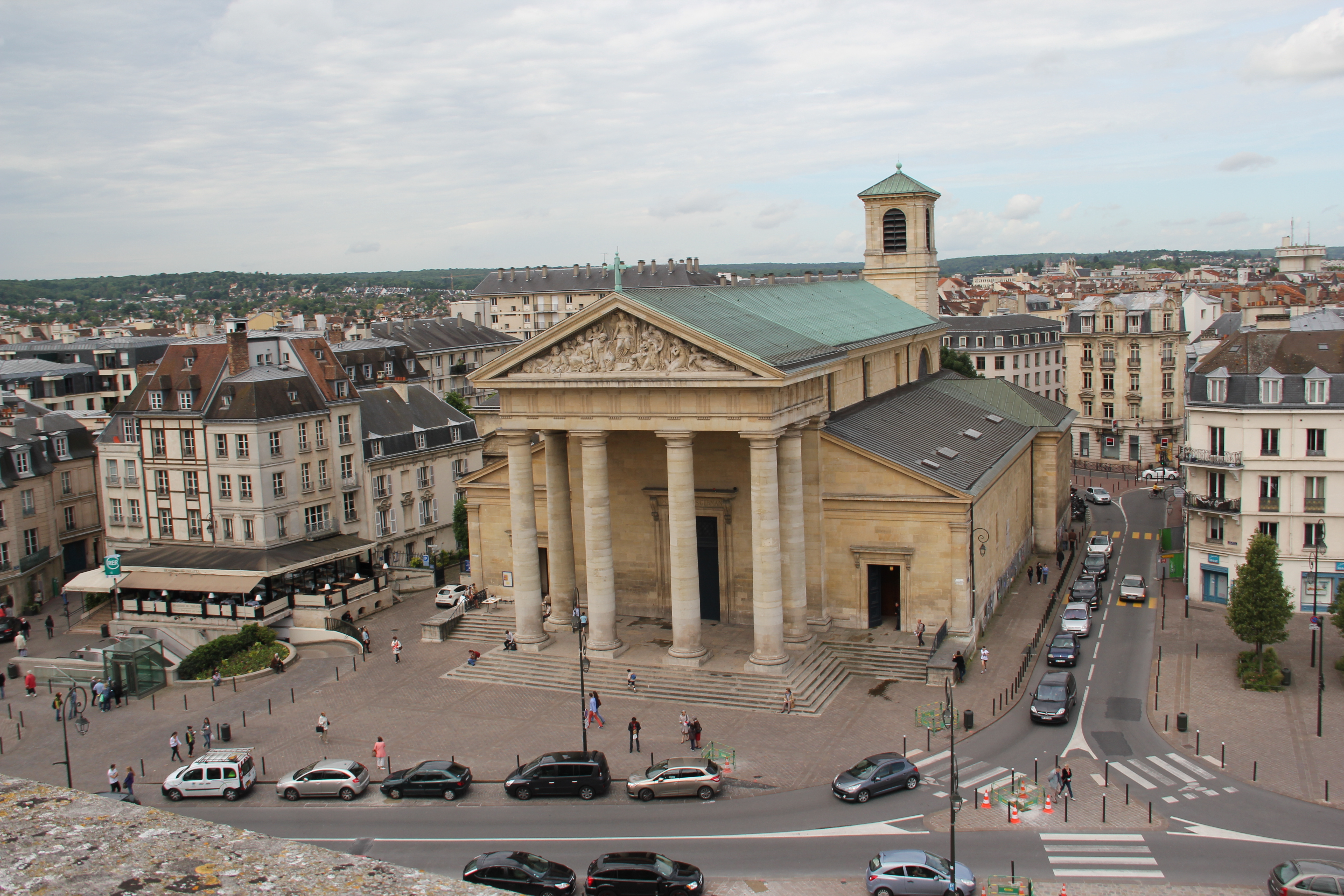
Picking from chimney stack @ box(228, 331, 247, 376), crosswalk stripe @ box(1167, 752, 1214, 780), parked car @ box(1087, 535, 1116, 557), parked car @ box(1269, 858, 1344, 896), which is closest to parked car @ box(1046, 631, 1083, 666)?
crosswalk stripe @ box(1167, 752, 1214, 780)

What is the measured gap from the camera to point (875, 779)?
131 ft

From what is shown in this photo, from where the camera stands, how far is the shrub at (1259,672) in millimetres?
49375

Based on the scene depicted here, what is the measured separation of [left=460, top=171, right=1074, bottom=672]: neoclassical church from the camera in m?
50.5

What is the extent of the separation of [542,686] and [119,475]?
42.2 meters

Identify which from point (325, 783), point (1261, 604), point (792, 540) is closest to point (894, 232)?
point (792, 540)

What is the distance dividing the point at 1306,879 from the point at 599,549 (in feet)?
104

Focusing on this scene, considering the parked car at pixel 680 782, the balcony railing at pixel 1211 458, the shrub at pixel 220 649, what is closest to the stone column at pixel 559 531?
the shrub at pixel 220 649

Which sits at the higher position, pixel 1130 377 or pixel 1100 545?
pixel 1130 377

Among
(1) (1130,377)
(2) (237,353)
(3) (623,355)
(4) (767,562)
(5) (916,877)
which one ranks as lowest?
(5) (916,877)

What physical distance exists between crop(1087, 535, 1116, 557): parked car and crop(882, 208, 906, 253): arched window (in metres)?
28.8

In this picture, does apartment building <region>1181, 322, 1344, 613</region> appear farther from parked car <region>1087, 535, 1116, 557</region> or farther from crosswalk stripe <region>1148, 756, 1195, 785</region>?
crosswalk stripe <region>1148, 756, 1195, 785</region>

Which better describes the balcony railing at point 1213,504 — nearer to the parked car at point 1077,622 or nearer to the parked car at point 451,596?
the parked car at point 1077,622

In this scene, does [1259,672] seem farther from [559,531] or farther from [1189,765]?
[559,531]

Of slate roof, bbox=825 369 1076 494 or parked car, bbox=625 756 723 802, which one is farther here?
slate roof, bbox=825 369 1076 494
